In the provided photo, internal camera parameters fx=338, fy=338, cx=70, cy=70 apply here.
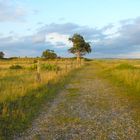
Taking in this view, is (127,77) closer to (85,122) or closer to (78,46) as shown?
(85,122)

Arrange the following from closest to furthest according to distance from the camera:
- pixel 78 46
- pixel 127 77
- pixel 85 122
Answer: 1. pixel 85 122
2. pixel 127 77
3. pixel 78 46

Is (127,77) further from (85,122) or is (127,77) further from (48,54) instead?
(48,54)

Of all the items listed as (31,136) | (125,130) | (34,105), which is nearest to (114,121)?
(125,130)

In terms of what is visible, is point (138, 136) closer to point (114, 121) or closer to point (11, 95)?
point (114, 121)

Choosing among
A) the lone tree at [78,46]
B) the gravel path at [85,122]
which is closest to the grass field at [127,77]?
the gravel path at [85,122]

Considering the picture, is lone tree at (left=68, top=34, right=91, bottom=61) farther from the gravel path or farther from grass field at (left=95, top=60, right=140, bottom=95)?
the gravel path

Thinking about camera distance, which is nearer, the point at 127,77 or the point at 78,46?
the point at 127,77

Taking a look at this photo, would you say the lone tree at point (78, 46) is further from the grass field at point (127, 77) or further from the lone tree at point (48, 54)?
the grass field at point (127, 77)

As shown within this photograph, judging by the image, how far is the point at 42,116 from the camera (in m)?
11.6

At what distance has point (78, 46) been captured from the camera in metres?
86.9

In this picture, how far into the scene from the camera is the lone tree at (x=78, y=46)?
86.9 meters

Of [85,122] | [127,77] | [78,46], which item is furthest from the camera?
[78,46]

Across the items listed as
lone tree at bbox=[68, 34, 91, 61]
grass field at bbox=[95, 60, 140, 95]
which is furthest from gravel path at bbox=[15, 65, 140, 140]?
lone tree at bbox=[68, 34, 91, 61]

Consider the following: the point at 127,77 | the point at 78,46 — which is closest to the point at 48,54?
the point at 78,46
